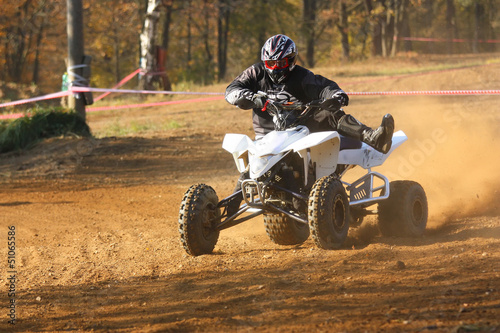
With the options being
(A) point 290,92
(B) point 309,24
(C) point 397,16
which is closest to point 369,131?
(A) point 290,92

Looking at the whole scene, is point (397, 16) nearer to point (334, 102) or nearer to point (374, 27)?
point (374, 27)

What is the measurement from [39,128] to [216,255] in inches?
316

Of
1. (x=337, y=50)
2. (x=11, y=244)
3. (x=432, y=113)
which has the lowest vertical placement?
(x=11, y=244)

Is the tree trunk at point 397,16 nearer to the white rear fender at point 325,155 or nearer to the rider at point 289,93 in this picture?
the rider at point 289,93

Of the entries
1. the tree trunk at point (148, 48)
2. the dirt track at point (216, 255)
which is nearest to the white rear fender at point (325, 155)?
the dirt track at point (216, 255)

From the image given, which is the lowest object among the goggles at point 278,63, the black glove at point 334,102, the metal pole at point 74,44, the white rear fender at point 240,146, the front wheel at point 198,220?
the front wheel at point 198,220

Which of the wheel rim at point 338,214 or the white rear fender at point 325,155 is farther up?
the white rear fender at point 325,155

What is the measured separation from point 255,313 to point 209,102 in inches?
620

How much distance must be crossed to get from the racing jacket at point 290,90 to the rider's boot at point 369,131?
3.6 inches

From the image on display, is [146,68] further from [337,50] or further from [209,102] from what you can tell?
[337,50]

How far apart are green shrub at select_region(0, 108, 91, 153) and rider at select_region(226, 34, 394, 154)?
7295mm

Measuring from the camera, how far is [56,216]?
873 cm

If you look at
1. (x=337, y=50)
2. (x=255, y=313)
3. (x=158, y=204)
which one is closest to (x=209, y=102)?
(x=158, y=204)

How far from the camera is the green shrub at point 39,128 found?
12.7 meters
